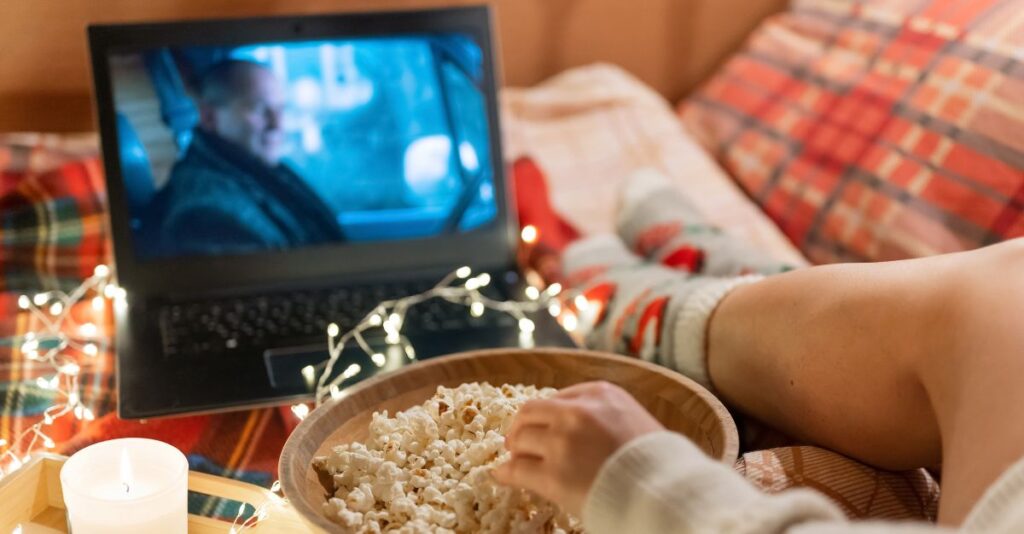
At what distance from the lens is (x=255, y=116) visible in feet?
3.92

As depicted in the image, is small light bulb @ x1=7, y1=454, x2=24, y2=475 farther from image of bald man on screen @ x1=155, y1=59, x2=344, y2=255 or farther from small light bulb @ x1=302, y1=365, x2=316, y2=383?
image of bald man on screen @ x1=155, y1=59, x2=344, y2=255

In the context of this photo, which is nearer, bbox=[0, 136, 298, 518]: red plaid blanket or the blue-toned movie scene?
bbox=[0, 136, 298, 518]: red plaid blanket

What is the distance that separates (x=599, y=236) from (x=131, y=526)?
2.63 ft

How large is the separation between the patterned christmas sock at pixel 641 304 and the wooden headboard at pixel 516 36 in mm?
491

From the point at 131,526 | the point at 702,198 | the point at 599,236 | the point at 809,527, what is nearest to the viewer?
the point at 809,527

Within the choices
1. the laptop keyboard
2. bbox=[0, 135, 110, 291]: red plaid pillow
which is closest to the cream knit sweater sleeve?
the laptop keyboard

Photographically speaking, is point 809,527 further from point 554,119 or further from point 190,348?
point 554,119

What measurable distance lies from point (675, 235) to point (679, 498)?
0.82m

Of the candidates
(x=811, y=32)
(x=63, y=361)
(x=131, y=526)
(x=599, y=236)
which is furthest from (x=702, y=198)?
(x=131, y=526)

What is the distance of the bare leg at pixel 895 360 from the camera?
0.62 meters

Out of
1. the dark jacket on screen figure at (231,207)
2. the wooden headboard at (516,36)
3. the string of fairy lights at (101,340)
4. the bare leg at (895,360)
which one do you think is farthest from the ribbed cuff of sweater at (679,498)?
the wooden headboard at (516,36)

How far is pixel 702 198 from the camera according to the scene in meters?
1.50

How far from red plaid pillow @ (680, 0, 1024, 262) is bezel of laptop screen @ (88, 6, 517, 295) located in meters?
0.45

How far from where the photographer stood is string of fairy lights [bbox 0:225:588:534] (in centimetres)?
94
